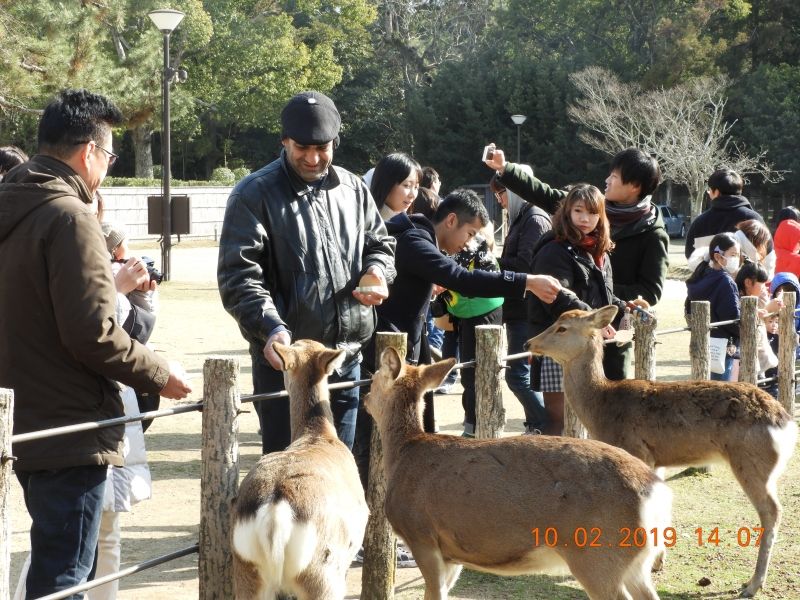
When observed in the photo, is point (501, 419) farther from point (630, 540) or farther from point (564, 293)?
point (630, 540)

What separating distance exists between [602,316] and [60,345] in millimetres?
2969

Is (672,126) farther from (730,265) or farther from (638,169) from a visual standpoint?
(638,169)

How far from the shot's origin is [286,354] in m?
4.01

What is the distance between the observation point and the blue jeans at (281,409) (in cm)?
454

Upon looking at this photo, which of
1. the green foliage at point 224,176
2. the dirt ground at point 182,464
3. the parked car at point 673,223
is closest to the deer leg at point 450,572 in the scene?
the dirt ground at point 182,464

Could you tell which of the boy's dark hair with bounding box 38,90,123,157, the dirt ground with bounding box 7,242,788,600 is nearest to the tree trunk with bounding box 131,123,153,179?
the dirt ground with bounding box 7,242,788,600

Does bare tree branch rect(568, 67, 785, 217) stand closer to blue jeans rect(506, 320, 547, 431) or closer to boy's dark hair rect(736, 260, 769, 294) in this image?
boy's dark hair rect(736, 260, 769, 294)

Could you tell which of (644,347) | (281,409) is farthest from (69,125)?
(644,347)

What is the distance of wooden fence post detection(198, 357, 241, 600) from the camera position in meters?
3.96

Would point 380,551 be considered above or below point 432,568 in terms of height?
below

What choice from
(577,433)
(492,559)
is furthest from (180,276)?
(492,559)

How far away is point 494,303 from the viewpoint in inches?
311

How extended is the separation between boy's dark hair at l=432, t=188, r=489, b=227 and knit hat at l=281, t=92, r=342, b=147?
69.2 inches

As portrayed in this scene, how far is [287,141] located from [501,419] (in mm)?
1831
